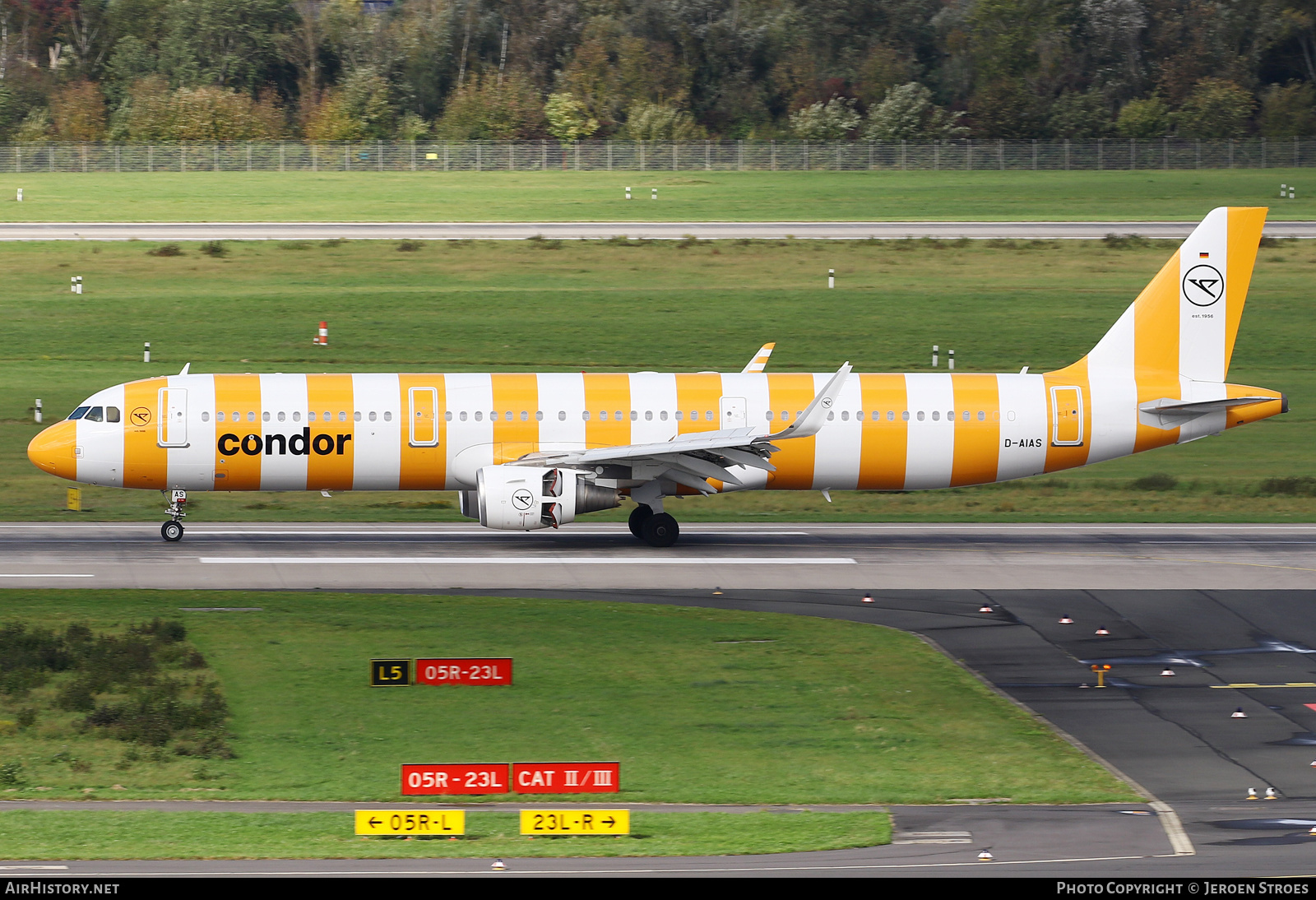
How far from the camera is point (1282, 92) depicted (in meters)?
127

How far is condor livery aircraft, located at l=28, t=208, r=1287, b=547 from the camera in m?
37.7

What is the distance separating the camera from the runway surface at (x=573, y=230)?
84350 millimetres

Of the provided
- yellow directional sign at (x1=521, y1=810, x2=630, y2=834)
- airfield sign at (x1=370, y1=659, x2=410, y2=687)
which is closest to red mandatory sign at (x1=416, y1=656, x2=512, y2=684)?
airfield sign at (x1=370, y1=659, x2=410, y2=687)

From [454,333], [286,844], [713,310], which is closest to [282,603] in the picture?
[286,844]

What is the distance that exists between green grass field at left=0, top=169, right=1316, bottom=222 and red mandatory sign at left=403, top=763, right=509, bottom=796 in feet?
242

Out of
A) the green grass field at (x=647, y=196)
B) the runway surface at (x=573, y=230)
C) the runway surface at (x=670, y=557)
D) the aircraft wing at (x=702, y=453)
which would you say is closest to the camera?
the runway surface at (x=670, y=557)

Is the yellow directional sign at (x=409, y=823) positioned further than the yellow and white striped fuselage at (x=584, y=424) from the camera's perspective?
No

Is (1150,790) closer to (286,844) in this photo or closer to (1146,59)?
(286,844)

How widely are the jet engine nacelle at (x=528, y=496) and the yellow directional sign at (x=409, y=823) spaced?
17.9 m

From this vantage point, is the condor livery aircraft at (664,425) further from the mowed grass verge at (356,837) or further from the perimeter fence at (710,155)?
the perimeter fence at (710,155)

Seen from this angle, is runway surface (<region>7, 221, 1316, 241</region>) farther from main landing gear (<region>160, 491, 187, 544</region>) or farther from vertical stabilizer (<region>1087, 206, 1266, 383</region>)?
main landing gear (<region>160, 491, 187, 544</region>)

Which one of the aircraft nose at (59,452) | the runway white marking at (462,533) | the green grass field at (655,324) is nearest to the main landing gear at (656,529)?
the runway white marking at (462,533)

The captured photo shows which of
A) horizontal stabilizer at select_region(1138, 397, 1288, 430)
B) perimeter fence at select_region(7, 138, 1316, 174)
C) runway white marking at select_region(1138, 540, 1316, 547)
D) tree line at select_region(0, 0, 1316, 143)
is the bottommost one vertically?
runway white marking at select_region(1138, 540, 1316, 547)

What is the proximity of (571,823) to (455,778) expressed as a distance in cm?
271
